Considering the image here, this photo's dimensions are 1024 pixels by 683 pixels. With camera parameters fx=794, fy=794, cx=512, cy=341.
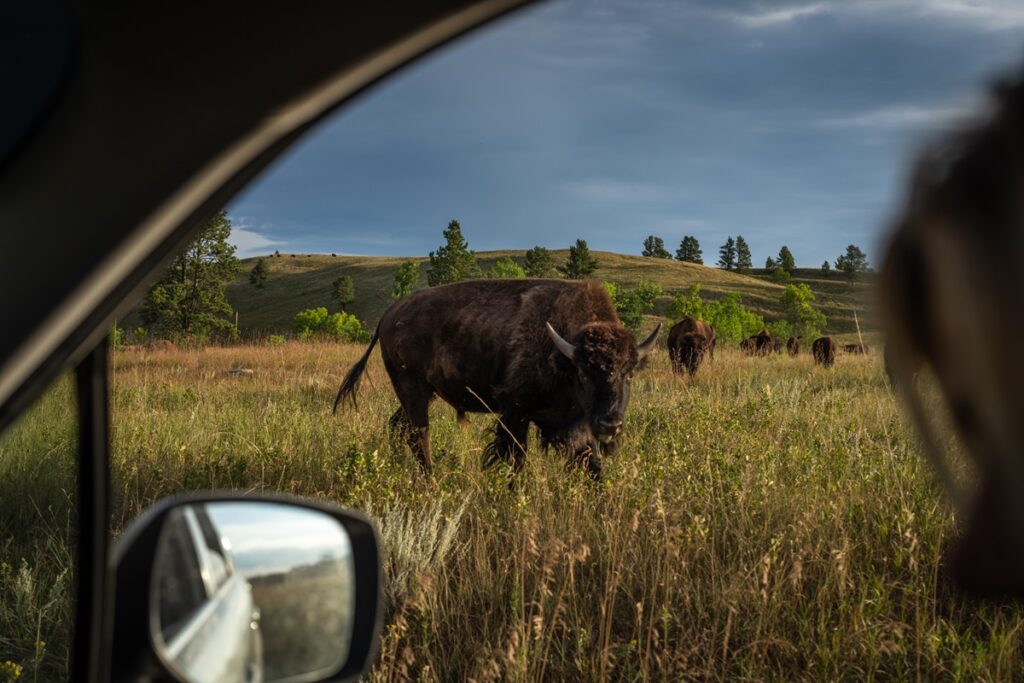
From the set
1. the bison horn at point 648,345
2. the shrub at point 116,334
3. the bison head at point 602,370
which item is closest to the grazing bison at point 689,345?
the bison horn at point 648,345

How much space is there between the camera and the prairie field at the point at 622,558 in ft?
9.12

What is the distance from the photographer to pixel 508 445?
6.62m

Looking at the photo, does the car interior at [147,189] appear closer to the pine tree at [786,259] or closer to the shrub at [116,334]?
the shrub at [116,334]

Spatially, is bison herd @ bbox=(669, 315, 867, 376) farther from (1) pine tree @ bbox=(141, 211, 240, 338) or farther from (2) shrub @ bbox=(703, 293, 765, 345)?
(1) pine tree @ bbox=(141, 211, 240, 338)

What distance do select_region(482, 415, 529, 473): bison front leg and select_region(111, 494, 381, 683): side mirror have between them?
505 centimetres

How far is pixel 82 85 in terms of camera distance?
31.9 inches

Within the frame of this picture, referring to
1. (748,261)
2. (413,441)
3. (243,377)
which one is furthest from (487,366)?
(748,261)

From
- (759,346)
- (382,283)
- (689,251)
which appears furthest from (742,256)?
(759,346)

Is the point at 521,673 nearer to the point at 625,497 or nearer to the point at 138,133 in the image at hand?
the point at 625,497

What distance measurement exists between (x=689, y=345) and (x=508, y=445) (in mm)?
12513

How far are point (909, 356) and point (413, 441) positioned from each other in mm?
7305

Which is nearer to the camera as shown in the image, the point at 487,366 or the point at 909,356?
the point at 909,356

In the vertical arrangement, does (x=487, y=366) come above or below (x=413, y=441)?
above

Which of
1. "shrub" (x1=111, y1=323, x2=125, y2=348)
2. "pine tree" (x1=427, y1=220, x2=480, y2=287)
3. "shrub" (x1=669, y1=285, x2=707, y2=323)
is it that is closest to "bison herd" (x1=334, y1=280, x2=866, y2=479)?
"shrub" (x1=111, y1=323, x2=125, y2=348)
